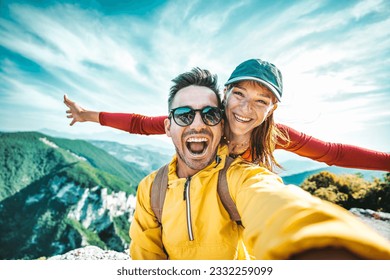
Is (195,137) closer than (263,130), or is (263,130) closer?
(195,137)

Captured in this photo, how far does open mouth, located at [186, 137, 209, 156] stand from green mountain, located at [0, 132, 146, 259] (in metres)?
75.5

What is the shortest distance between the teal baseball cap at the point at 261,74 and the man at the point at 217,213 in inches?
10.4

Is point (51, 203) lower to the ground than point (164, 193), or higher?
lower

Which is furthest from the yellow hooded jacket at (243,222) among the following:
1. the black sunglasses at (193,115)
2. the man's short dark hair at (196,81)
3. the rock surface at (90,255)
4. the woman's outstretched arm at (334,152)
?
the rock surface at (90,255)

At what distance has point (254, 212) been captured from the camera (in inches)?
40.9

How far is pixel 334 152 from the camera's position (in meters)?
2.75

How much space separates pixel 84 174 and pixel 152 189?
9047cm

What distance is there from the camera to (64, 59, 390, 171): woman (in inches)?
84.2

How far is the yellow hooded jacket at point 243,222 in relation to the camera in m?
0.71

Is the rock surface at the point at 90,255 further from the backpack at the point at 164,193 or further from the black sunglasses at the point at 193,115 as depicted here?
the black sunglasses at the point at 193,115

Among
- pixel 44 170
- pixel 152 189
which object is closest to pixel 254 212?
pixel 152 189

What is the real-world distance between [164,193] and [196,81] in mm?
1026

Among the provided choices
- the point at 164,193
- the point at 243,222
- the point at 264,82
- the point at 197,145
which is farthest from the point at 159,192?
the point at 264,82

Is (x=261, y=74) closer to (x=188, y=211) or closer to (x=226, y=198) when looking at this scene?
(x=226, y=198)
